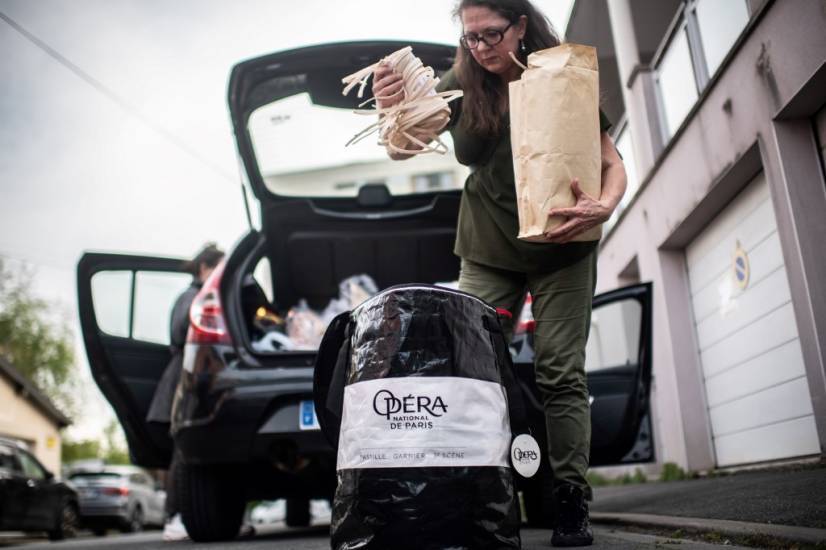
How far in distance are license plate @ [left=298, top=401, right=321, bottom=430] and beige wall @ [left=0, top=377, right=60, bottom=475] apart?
22.5 meters

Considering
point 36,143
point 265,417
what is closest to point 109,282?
point 265,417

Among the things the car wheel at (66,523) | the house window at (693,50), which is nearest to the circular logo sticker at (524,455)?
the house window at (693,50)

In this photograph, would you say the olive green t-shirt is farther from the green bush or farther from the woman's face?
the green bush

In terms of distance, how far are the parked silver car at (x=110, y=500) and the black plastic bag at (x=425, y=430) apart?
1674 centimetres

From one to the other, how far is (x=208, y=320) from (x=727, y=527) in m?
2.16

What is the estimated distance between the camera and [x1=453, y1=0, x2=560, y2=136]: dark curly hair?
2422mm

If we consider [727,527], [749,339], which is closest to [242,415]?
[727,527]

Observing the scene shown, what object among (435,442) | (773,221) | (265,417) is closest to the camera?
(435,442)

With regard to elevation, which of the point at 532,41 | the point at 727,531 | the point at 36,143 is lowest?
the point at 727,531

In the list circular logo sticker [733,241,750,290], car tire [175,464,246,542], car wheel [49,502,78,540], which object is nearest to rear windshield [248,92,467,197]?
car tire [175,464,246,542]

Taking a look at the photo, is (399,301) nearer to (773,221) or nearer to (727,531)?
(727,531)

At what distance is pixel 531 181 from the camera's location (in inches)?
84.2

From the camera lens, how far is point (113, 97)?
11344mm

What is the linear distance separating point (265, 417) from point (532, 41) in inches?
69.1
